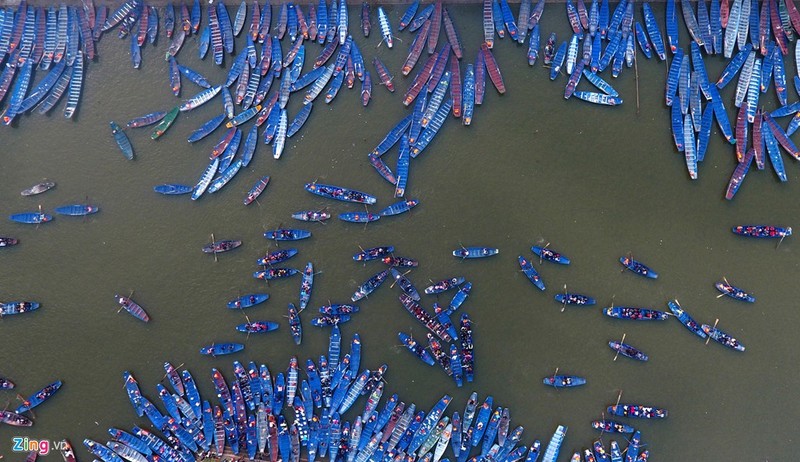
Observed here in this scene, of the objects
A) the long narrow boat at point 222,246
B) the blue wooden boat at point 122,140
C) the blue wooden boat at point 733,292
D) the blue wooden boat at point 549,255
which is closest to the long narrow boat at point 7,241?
the blue wooden boat at point 122,140

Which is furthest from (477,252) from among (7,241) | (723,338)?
(7,241)

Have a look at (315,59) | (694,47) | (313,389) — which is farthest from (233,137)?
(694,47)

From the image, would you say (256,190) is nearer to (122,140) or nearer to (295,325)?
(295,325)

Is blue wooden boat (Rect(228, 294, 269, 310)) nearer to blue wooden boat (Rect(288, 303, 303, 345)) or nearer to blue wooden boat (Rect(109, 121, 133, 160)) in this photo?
blue wooden boat (Rect(288, 303, 303, 345))

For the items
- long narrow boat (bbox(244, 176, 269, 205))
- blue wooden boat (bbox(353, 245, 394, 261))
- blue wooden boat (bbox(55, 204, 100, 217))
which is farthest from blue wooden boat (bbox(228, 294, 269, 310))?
blue wooden boat (bbox(55, 204, 100, 217))

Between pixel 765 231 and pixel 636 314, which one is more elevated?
pixel 765 231

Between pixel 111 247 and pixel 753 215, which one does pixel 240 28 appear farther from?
pixel 753 215

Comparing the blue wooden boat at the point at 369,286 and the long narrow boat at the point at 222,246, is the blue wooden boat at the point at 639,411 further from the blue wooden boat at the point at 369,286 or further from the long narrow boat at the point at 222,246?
the long narrow boat at the point at 222,246
